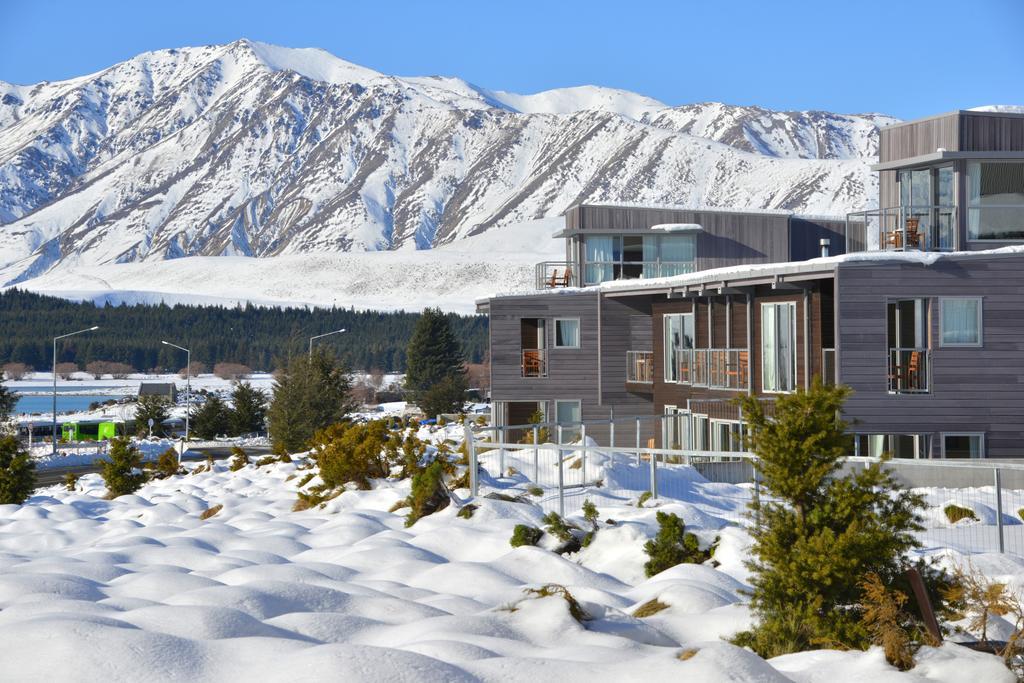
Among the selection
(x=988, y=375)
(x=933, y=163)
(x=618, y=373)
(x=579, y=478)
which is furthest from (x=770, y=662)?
(x=618, y=373)

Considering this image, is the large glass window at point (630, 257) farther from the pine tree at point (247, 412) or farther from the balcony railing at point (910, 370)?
the pine tree at point (247, 412)

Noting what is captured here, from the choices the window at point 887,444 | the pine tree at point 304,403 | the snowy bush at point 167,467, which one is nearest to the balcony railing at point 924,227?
the window at point 887,444

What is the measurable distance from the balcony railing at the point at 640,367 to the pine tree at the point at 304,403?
1453 cm

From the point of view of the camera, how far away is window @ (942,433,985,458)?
23000 millimetres

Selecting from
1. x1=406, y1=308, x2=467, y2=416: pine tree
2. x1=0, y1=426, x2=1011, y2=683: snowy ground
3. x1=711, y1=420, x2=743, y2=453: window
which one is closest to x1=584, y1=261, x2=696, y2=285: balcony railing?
x1=711, y1=420, x2=743, y2=453: window

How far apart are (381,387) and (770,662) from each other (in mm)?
146201

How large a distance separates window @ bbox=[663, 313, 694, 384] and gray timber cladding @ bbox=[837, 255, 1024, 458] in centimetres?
848

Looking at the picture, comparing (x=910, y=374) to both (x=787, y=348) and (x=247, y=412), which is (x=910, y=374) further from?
(x=247, y=412)

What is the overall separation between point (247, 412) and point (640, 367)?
144 feet

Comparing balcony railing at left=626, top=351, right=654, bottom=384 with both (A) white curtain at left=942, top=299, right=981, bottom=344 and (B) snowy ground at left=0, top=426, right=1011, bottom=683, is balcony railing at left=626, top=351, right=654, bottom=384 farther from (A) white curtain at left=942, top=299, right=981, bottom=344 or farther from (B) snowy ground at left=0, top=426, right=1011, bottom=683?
(B) snowy ground at left=0, top=426, right=1011, bottom=683

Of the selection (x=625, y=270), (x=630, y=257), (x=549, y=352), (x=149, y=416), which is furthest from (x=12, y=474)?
(x=149, y=416)

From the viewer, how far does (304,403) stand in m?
46.3

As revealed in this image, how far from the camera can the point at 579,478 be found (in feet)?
68.9

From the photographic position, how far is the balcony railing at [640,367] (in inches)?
1368
